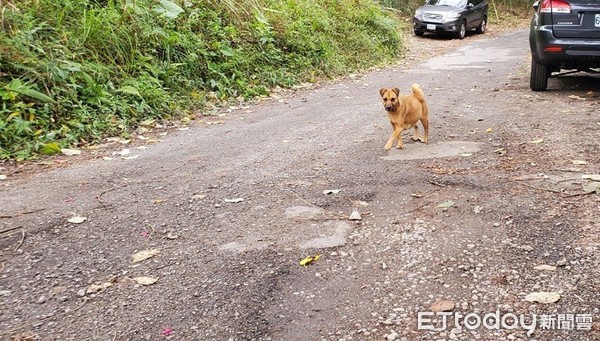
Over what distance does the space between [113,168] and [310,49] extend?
679 cm

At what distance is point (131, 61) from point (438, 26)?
1327cm

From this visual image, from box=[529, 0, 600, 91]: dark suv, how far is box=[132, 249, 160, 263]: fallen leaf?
19.2ft

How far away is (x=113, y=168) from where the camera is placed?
5.07 m

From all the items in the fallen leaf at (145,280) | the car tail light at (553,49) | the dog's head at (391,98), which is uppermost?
the dog's head at (391,98)

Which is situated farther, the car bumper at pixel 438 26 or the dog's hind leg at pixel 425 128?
the car bumper at pixel 438 26

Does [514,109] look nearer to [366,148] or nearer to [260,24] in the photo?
[366,148]

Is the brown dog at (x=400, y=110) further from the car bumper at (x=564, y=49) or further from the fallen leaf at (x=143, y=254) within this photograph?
the car bumper at (x=564, y=49)

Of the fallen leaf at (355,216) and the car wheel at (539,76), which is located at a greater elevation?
the fallen leaf at (355,216)

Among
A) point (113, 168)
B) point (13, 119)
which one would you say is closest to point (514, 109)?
point (113, 168)

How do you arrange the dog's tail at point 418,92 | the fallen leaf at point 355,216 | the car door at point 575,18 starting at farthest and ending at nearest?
1. the car door at point 575,18
2. the dog's tail at point 418,92
3. the fallen leaf at point 355,216

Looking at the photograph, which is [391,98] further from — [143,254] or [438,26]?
[438,26]

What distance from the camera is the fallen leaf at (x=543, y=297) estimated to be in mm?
2529

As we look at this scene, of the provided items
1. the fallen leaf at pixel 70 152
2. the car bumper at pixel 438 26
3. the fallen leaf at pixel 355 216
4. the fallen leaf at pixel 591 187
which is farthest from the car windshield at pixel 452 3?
the fallen leaf at pixel 355 216

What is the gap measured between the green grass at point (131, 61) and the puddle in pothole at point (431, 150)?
3212 millimetres
